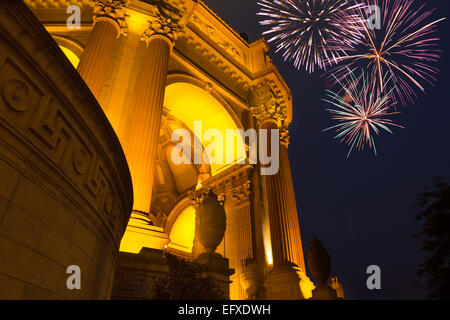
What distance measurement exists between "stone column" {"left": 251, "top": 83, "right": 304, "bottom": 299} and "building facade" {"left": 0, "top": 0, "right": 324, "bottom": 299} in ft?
0.21

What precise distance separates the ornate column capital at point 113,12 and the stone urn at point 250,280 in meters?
13.4

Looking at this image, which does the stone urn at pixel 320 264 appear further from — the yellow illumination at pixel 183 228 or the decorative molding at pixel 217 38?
the yellow illumination at pixel 183 228

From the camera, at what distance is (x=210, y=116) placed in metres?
22.5

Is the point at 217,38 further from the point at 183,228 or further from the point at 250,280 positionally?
the point at 250,280

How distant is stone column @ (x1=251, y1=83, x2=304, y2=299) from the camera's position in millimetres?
15812

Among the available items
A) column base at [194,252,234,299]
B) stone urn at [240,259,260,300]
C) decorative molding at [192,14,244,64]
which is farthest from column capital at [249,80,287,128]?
column base at [194,252,234,299]

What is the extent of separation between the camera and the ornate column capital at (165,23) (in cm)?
1518

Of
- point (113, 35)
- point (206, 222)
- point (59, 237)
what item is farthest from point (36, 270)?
point (113, 35)

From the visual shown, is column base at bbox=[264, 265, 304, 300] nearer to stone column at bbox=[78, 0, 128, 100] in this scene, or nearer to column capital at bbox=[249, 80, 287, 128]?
column capital at bbox=[249, 80, 287, 128]
